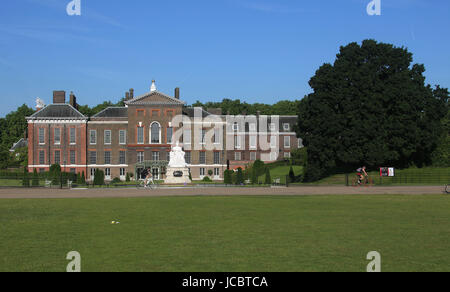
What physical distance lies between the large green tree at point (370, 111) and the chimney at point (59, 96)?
41135 mm

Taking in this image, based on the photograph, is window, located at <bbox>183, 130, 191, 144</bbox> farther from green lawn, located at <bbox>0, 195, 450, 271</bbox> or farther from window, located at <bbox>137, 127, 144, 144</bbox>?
green lawn, located at <bbox>0, 195, 450, 271</bbox>

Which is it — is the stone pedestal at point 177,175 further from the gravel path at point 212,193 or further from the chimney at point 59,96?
the chimney at point 59,96

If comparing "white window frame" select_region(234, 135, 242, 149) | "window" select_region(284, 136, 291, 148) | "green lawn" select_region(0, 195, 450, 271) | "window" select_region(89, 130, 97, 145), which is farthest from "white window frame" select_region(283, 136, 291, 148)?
"green lawn" select_region(0, 195, 450, 271)

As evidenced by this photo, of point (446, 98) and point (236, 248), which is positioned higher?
point (446, 98)

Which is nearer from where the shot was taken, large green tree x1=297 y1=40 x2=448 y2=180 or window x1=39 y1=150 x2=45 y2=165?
large green tree x1=297 y1=40 x2=448 y2=180

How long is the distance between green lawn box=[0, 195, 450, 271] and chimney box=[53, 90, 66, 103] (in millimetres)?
60048

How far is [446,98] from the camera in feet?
169

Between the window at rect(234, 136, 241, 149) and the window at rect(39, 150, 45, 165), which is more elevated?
the window at rect(234, 136, 241, 149)

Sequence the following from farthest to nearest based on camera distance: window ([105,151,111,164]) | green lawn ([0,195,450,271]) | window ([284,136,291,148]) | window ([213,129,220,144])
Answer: window ([284,136,291,148]) → window ([213,129,220,144]) → window ([105,151,111,164]) → green lawn ([0,195,450,271])

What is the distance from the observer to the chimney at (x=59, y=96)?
7756 cm

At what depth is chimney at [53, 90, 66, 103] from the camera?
77.6 m
